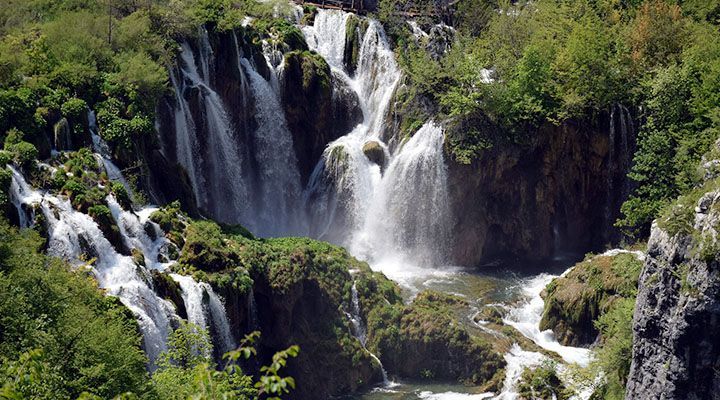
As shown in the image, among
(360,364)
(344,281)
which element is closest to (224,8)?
(344,281)

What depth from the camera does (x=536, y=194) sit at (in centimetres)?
3822

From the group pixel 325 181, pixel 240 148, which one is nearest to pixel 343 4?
pixel 325 181

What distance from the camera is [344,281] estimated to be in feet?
98.5

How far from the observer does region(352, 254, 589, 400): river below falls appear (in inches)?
1052

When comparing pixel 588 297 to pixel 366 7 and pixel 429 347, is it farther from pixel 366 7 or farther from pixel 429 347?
pixel 366 7

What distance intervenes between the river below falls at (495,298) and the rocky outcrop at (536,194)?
114 centimetres

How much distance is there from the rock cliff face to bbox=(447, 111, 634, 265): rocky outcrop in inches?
632

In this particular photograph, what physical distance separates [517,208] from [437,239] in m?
4.63

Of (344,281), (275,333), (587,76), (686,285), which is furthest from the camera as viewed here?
(587,76)

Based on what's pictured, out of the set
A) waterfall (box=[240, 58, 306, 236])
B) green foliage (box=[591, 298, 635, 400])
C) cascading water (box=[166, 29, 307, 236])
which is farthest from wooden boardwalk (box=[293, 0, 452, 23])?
green foliage (box=[591, 298, 635, 400])

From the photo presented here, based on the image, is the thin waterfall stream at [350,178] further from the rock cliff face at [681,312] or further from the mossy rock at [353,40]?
the rock cliff face at [681,312]

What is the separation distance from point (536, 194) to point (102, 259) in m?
23.7

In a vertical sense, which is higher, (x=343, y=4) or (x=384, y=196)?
(x=343, y=4)

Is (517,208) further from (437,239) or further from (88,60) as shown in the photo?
(88,60)
